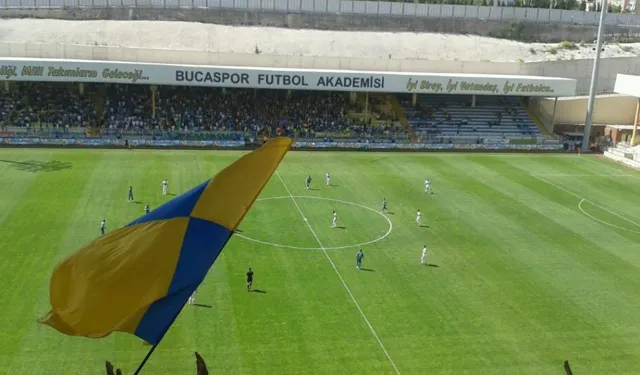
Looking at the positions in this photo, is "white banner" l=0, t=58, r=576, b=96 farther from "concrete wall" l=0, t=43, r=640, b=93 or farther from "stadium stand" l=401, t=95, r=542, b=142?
"concrete wall" l=0, t=43, r=640, b=93

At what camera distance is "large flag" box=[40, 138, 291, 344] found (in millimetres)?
8195

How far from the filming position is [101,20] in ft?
218

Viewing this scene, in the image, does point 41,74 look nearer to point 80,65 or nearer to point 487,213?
point 80,65

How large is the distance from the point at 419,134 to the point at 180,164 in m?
20.5

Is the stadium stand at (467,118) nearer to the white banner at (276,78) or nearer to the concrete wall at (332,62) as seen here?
the white banner at (276,78)

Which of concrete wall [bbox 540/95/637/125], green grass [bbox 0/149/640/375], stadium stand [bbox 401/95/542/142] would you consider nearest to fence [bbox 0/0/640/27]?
stadium stand [bbox 401/95/542/142]

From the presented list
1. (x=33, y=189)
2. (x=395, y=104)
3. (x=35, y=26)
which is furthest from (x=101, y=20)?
(x=33, y=189)

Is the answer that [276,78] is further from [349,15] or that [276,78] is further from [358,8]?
[358,8]

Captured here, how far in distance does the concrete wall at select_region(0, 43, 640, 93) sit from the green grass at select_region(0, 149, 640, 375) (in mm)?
14783

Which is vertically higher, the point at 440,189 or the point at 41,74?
the point at 41,74

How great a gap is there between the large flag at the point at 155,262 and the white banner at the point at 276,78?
136 ft

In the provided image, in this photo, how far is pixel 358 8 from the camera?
72.6 m

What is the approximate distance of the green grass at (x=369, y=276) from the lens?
58.2ft

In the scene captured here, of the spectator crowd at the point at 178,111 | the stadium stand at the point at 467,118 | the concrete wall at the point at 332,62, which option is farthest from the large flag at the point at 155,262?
the concrete wall at the point at 332,62
